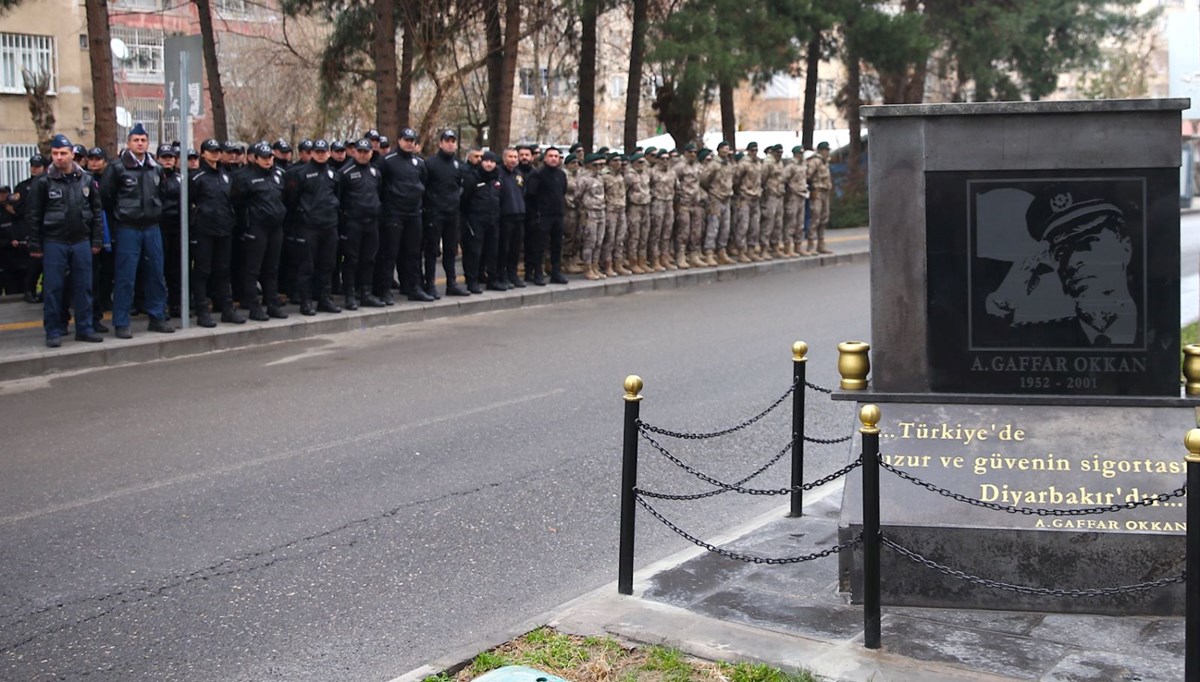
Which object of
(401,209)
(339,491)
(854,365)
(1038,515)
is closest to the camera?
(1038,515)

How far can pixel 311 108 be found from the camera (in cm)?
4256

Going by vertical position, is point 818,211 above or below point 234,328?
above

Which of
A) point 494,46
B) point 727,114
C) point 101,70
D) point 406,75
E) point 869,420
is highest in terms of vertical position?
point 494,46

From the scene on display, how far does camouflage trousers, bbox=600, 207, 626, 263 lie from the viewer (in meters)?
20.5

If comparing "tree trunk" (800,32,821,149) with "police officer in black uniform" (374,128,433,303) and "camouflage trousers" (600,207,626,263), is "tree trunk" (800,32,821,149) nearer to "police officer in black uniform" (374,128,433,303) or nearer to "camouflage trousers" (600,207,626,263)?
"camouflage trousers" (600,207,626,263)

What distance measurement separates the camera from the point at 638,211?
→ 2103 centimetres

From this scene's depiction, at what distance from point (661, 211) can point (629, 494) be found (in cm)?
1536

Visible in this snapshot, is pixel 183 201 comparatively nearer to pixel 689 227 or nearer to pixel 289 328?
pixel 289 328

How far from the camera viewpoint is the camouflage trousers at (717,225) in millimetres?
22438

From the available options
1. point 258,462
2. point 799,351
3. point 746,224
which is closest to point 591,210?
point 746,224

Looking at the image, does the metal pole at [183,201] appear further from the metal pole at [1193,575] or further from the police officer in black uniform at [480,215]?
the metal pole at [1193,575]

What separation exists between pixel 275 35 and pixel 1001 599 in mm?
42773

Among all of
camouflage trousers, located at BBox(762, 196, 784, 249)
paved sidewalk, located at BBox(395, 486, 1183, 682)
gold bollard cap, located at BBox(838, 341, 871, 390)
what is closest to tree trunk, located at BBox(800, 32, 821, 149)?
camouflage trousers, located at BBox(762, 196, 784, 249)

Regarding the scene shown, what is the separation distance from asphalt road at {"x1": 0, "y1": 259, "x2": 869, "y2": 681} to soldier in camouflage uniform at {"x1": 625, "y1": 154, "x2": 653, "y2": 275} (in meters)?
6.38
